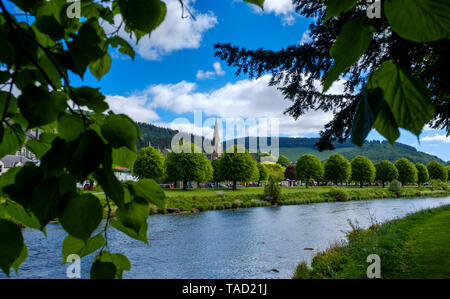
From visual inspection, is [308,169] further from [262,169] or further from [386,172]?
[386,172]

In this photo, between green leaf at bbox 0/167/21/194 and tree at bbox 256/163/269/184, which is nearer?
green leaf at bbox 0/167/21/194

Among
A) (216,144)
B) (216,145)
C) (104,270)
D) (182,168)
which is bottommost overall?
(104,270)

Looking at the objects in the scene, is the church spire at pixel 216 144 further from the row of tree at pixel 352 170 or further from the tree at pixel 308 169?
the row of tree at pixel 352 170

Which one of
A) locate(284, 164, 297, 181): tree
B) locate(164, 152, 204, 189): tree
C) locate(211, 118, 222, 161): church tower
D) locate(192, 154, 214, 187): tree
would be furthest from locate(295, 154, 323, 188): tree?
locate(164, 152, 204, 189): tree

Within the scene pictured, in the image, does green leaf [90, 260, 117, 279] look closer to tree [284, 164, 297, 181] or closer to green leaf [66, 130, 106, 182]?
green leaf [66, 130, 106, 182]

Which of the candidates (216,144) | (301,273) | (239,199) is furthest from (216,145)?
(301,273)

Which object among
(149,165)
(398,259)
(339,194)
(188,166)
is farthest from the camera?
(188,166)

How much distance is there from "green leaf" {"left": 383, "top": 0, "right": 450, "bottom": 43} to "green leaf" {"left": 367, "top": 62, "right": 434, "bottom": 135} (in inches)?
2.0

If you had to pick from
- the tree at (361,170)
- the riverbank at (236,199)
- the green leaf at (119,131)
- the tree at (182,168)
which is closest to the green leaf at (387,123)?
the green leaf at (119,131)

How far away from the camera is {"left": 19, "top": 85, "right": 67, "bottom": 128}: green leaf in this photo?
15.5 inches

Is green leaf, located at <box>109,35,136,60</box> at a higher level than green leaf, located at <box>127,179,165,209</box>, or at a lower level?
higher

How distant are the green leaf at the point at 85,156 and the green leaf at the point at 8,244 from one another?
0.57 ft

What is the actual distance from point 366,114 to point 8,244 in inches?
21.6

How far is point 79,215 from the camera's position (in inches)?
15.2
